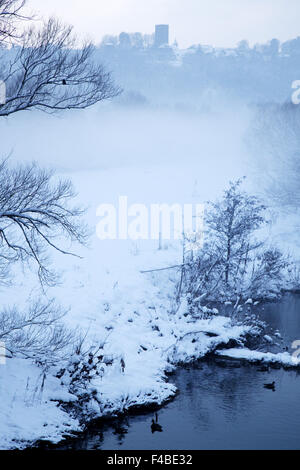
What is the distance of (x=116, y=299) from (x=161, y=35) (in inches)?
5973

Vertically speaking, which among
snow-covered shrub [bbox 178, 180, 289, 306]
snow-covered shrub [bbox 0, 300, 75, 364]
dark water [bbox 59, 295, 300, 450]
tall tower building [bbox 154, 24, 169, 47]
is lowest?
dark water [bbox 59, 295, 300, 450]

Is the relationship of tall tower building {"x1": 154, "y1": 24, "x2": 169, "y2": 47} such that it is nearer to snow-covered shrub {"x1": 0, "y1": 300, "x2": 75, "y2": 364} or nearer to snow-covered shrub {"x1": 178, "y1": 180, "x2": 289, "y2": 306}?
snow-covered shrub {"x1": 178, "y1": 180, "x2": 289, "y2": 306}

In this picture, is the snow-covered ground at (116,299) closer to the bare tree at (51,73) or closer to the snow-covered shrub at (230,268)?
the snow-covered shrub at (230,268)

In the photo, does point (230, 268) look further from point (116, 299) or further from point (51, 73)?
point (51, 73)

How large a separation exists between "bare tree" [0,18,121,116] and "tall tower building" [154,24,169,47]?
492 feet

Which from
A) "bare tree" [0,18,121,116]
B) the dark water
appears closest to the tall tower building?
the dark water

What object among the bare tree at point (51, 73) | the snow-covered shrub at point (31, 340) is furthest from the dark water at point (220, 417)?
the bare tree at point (51, 73)

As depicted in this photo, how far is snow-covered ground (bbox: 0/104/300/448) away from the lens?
12048 millimetres

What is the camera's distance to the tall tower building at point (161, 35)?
153 metres

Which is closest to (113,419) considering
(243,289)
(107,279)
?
(107,279)

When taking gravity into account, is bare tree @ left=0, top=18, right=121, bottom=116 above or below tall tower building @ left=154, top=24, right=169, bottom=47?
below

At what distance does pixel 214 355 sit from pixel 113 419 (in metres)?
5.84

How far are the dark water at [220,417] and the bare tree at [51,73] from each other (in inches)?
311

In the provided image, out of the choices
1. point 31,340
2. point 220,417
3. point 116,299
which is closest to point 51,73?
point 31,340
